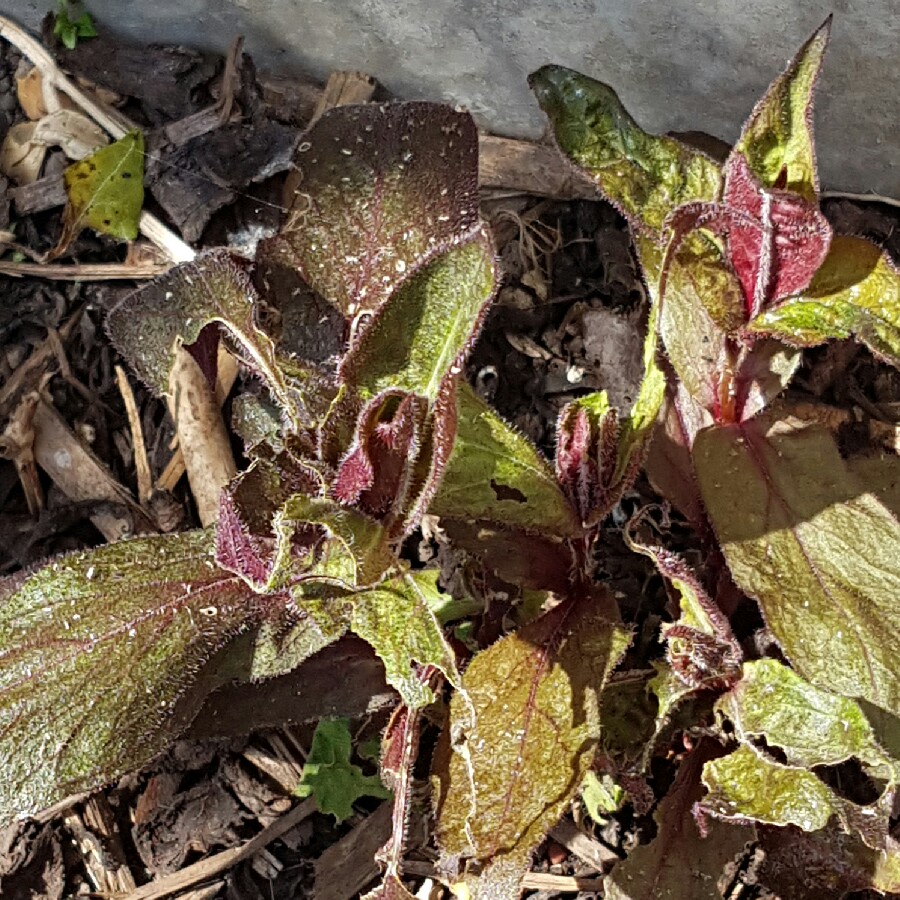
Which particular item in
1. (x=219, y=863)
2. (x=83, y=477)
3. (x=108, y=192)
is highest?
(x=108, y=192)

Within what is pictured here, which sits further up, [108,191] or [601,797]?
[108,191]

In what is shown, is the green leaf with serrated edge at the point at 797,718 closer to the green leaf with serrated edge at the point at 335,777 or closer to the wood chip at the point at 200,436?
the green leaf with serrated edge at the point at 335,777

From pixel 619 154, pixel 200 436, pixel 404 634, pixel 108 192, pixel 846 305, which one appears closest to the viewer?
pixel 404 634

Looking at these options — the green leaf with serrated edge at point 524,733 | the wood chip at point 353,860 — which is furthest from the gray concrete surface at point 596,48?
the wood chip at point 353,860

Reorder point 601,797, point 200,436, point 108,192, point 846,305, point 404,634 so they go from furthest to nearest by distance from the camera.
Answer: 1. point 108,192
2. point 200,436
3. point 601,797
4. point 846,305
5. point 404,634

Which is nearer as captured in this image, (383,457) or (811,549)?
(383,457)

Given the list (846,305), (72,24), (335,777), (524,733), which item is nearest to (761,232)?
(846,305)

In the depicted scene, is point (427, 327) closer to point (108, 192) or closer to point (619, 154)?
point (619, 154)

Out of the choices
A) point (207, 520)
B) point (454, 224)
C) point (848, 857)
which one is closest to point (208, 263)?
point (454, 224)
